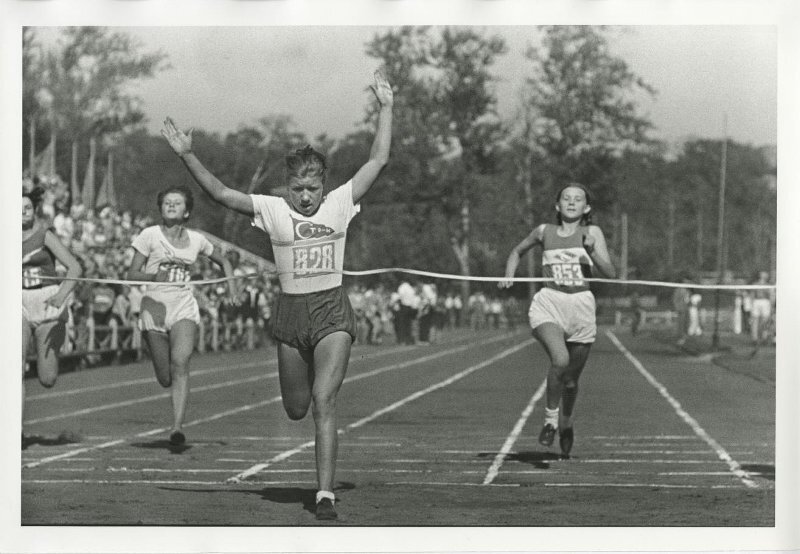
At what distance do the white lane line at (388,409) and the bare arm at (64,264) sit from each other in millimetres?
1625

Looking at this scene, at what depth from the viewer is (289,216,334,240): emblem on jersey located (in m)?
8.48

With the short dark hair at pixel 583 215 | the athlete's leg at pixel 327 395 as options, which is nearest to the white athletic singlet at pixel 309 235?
the athlete's leg at pixel 327 395

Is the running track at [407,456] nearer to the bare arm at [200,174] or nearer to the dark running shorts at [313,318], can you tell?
the dark running shorts at [313,318]

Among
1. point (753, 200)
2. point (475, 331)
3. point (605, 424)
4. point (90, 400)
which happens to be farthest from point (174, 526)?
point (475, 331)

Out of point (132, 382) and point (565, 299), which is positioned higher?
point (565, 299)

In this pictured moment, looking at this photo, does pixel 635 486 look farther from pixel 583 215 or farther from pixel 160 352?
pixel 160 352

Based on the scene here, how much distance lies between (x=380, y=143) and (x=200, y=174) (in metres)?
0.97

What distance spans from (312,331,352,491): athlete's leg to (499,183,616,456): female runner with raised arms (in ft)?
7.50

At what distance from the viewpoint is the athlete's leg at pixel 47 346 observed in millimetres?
10938

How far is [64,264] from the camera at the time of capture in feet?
34.7

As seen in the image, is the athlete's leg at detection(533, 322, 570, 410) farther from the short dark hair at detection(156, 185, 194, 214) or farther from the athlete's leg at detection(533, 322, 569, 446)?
the short dark hair at detection(156, 185, 194, 214)

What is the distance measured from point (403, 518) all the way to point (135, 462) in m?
2.80

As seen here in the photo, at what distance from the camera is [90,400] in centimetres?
1634

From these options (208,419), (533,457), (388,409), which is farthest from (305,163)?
(388,409)
